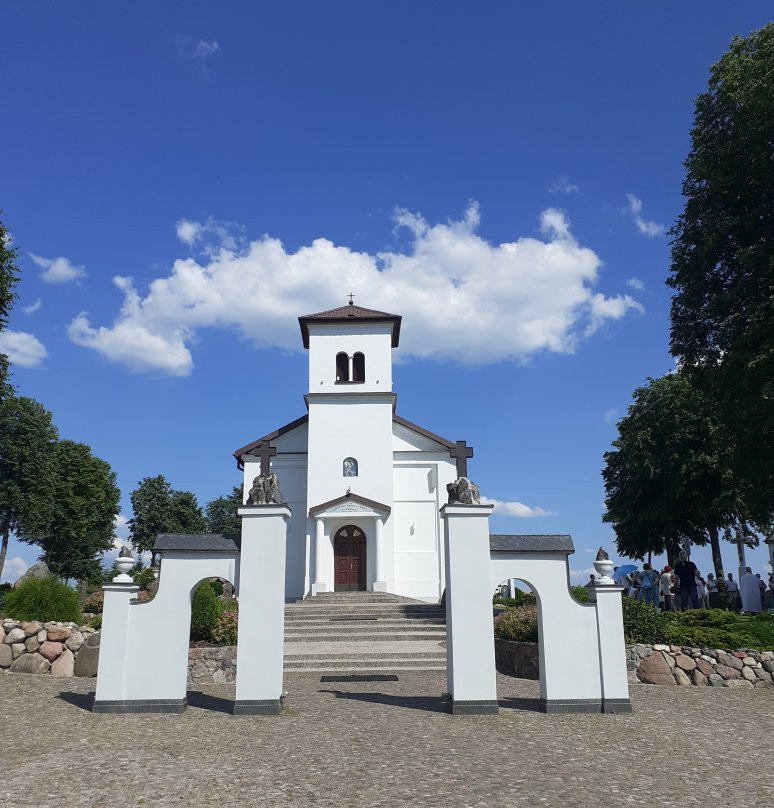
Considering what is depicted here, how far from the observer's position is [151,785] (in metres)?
5.99

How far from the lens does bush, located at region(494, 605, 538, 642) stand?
1420cm

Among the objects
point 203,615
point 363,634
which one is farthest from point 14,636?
point 363,634

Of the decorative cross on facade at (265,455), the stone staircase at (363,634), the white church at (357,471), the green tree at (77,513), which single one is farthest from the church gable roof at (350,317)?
the green tree at (77,513)

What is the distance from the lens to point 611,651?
966 cm

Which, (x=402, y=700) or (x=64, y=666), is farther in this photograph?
(x=64, y=666)

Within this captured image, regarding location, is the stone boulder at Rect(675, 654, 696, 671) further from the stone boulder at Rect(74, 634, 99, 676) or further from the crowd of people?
the stone boulder at Rect(74, 634, 99, 676)

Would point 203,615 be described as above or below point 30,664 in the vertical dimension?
above

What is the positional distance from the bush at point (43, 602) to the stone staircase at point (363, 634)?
482 cm

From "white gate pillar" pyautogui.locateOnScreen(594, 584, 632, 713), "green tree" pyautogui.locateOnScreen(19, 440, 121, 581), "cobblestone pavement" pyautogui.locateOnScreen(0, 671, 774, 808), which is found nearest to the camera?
"cobblestone pavement" pyautogui.locateOnScreen(0, 671, 774, 808)

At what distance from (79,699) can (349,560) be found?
55.4ft

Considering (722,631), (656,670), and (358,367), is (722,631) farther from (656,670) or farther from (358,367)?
(358,367)

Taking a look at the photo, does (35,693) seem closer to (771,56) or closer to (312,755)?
(312,755)

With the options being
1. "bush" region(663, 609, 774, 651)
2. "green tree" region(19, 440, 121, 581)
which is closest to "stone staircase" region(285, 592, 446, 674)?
"bush" region(663, 609, 774, 651)

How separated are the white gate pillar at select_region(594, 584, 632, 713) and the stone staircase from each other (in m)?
5.84
